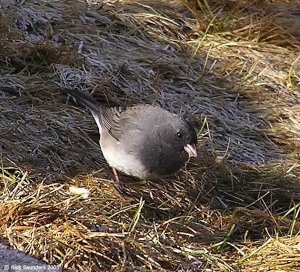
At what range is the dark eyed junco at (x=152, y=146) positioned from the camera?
11.7 ft

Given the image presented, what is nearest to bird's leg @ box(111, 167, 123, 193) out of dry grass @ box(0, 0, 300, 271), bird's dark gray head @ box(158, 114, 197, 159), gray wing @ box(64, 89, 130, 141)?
dry grass @ box(0, 0, 300, 271)

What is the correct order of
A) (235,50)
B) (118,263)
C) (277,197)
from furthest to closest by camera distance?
(235,50), (277,197), (118,263)

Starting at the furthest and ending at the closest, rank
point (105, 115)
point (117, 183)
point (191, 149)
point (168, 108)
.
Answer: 1. point (168, 108)
2. point (105, 115)
3. point (117, 183)
4. point (191, 149)

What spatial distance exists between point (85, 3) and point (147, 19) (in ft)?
1.35

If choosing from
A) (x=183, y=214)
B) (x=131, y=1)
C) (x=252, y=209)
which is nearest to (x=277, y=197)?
(x=252, y=209)

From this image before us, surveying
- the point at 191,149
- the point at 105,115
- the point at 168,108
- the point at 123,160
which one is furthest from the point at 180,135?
the point at 168,108

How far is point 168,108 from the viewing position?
4.48 m

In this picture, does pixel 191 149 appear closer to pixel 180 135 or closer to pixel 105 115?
pixel 180 135

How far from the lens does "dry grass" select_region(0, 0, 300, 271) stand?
326 cm

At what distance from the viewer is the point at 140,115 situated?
3.74m

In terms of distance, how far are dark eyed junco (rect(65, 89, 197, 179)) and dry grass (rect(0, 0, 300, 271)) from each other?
14 centimetres

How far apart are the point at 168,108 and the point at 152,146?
0.92m

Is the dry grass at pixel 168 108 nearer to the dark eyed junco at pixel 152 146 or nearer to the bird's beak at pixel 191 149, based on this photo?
the dark eyed junco at pixel 152 146

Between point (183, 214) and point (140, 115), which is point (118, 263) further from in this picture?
point (140, 115)
